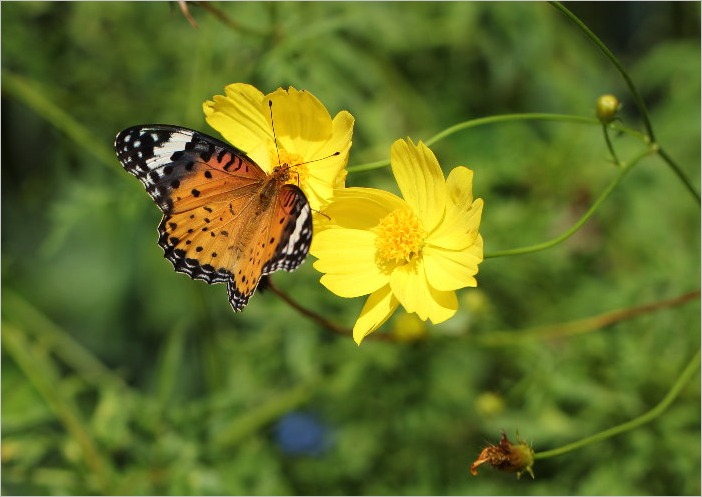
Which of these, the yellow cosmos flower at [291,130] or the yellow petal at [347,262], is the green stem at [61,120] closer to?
the yellow cosmos flower at [291,130]

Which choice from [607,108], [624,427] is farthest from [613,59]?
[624,427]

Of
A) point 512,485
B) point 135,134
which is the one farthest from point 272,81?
point 512,485

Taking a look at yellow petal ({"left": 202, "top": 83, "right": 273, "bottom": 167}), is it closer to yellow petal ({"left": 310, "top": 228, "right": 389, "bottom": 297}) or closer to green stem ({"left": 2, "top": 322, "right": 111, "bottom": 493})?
yellow petal ({"left": 310, "top": 228, "right": 389, "bottom": 297})

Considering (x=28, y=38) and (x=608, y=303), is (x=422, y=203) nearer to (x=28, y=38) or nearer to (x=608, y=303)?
(x=608, y=303)

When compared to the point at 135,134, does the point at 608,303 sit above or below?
above

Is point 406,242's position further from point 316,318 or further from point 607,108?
point 607,108

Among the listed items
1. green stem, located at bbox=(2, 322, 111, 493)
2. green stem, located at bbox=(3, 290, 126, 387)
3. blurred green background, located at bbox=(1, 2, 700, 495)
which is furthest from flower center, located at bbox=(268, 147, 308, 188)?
green stem, located at bbox=(3, 290, 126, 387)

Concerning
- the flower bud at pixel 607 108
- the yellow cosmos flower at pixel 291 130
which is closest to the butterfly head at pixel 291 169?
the yellow cosmos flower at pixel 291 130

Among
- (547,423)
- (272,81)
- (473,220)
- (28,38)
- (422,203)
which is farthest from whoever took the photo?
(28,38)
